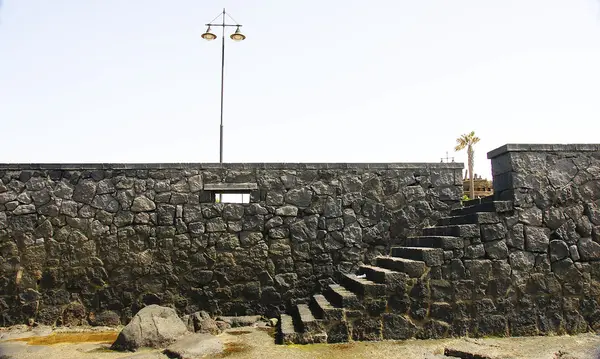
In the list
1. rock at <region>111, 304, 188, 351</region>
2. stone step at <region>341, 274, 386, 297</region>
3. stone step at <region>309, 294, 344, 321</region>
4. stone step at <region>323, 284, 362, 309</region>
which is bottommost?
rock at <region>111, 304, 188, 351</region>

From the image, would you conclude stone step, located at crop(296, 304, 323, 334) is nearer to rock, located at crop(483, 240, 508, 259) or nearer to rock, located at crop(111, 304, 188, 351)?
rock, located at crop(111, 304, 188, 351)

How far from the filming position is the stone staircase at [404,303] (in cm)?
601

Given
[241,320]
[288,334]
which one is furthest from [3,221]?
[288,334]

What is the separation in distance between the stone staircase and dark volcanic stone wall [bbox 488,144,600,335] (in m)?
0.38

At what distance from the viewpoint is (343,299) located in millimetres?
6094

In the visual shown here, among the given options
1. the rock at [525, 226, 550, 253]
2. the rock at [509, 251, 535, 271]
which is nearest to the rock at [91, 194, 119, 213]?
the rock at [509, 251, 535, 271]

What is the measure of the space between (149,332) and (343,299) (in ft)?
7.90

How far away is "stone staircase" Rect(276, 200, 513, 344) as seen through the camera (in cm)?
601

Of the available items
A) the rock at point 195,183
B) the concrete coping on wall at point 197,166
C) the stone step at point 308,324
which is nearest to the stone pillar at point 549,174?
the concrete coping on wall at point 197,166

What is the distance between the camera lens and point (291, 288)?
25.5ft

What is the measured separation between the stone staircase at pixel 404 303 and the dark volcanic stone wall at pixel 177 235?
4.76 ft

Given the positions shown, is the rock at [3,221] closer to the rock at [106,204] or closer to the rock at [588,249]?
the rock at [106,204]

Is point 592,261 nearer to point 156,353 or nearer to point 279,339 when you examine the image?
point 279,339

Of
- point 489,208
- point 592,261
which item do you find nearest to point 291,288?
point 489,208
